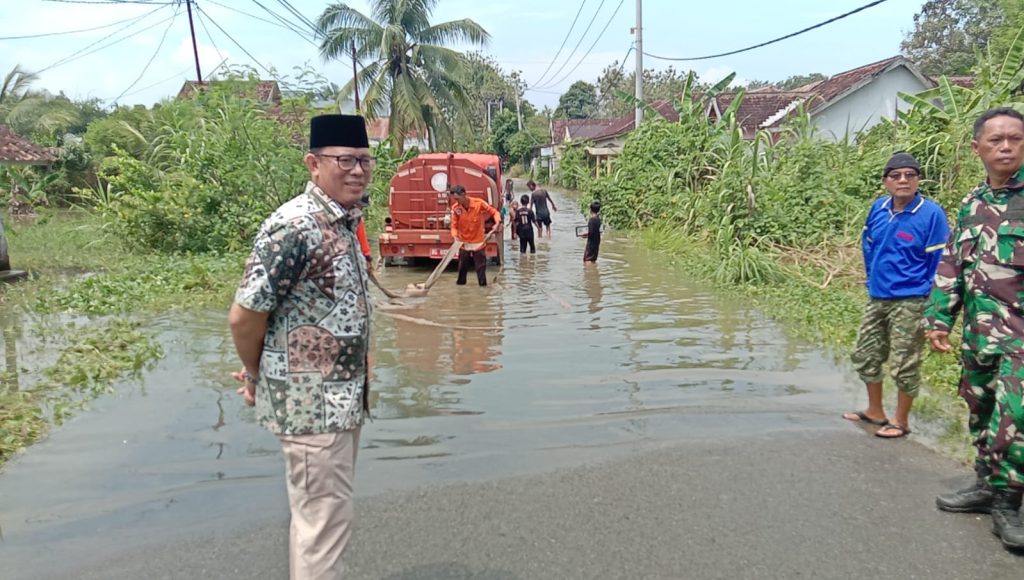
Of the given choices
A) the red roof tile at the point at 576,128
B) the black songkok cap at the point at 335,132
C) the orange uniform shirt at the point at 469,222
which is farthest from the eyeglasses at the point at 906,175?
the red roof tile at the point at 576,128

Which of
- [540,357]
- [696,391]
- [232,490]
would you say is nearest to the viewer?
[232,490]

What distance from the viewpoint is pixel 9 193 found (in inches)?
1016

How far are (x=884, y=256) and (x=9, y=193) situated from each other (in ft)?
93.6

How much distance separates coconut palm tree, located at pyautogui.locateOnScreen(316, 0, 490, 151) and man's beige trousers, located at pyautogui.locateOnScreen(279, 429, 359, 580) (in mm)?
24872

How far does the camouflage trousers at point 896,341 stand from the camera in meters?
5.10

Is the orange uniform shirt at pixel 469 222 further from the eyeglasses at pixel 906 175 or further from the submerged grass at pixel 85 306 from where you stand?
the eyeglasses at pixel 906 175

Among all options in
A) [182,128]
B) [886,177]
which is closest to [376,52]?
[182,128]

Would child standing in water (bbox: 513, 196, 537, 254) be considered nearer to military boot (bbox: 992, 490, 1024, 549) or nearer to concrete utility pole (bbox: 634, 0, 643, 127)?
concrete utility pole (bbox: 634, 0, 643, 127)

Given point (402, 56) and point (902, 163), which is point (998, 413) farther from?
point (402, 56)

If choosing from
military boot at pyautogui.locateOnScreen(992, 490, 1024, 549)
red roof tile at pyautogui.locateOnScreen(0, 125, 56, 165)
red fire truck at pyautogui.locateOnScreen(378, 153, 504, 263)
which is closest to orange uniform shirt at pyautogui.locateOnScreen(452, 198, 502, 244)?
red fire truck at pyautogui.locateOnScreen(378, 153, 504, 263)

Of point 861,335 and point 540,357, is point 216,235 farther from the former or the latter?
point 861,335

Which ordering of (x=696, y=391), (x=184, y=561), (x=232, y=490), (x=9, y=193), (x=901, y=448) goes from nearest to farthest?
(x=184, y=561), (x=232, y=490), (x=901, y=448), (x=696, y=391), (x=9, y=193)

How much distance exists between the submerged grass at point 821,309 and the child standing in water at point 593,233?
1.52m

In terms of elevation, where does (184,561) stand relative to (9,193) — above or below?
below
